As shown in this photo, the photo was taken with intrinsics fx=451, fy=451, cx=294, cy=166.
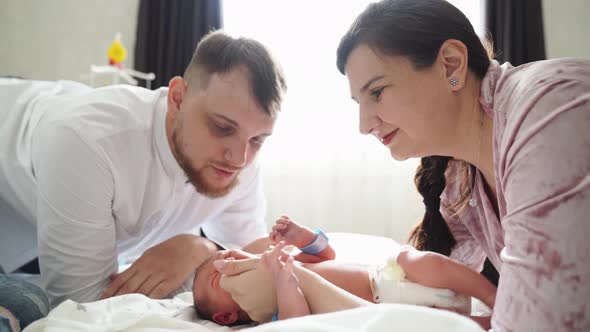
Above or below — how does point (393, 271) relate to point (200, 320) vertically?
above

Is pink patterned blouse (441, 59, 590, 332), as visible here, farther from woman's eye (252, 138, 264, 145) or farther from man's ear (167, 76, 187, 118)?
man's ear (167, 76, 187, 118)

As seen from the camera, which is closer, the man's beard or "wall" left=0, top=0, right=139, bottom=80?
the man's beard

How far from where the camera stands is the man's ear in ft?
5.53

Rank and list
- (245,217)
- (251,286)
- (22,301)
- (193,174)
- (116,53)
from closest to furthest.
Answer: (22,301) → (251,286) → (193,174) → (245,217) → (116,53)

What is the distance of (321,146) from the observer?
3.33m

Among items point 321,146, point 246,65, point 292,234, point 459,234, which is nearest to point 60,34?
point 321,146

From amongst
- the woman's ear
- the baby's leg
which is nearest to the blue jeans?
the baby's leg

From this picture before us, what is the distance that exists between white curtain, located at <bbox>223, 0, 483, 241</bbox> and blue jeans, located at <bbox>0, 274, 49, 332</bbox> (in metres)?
2.39

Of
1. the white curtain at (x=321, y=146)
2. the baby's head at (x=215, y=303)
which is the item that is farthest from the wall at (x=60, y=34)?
the baby's head at (x=215, y=303)

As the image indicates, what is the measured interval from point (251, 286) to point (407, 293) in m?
0.42

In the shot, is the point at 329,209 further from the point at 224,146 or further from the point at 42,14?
the point at 42,14

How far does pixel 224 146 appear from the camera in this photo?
156 cm

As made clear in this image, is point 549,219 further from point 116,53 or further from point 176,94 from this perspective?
point 116,53

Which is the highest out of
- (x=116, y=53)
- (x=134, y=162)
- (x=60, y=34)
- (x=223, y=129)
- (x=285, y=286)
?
(x=60, y=34)
